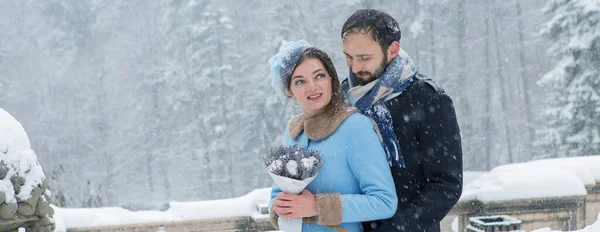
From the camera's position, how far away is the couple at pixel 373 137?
8.07ft

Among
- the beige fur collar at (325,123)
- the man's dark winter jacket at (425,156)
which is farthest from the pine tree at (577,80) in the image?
the beige fur collar at (325,123)

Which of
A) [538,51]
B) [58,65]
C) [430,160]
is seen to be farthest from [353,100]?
[58,65]

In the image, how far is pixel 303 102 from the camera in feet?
8.54

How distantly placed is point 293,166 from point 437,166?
671 millimetres

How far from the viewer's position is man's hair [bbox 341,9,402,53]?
2.57 m

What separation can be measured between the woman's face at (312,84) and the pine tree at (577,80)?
1661 centimetres

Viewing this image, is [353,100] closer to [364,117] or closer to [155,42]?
[364,117]

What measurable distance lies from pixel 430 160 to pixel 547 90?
27527mm

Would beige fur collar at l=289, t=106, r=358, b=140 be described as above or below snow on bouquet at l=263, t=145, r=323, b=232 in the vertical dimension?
above

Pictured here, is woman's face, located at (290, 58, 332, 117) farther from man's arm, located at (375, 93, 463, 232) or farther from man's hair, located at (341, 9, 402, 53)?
man's arm, located at (375, 93, 463, 232)

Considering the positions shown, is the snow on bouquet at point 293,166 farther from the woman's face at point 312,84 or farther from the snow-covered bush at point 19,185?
the snow-covered bush at point 19,185

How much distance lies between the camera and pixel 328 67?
8.58ft

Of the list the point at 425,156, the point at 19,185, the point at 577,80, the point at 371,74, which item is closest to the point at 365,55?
the point at 371,74

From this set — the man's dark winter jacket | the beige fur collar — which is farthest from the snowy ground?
the man's dark winter jacket
